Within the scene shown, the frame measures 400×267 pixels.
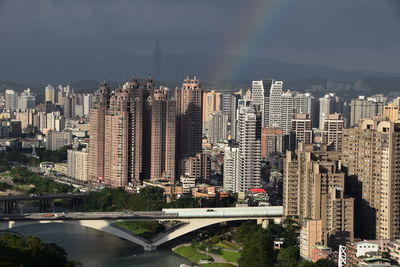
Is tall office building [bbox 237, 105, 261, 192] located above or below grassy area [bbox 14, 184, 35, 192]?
above

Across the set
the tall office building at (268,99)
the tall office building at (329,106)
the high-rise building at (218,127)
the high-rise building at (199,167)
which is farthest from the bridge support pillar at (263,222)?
A: the tall office building at (329,106)

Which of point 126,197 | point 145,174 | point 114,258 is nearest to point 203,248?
point 114,258

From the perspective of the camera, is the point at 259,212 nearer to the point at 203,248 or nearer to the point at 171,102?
the point at 203,248

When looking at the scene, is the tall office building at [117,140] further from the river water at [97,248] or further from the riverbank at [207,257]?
the riverbank at [207,257]

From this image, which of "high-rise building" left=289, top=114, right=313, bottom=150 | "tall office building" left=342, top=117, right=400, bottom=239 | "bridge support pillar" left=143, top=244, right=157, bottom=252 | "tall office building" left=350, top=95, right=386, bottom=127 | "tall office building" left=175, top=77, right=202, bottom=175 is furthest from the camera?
"tall office building" left=350, top=95, right=386, bottom=127

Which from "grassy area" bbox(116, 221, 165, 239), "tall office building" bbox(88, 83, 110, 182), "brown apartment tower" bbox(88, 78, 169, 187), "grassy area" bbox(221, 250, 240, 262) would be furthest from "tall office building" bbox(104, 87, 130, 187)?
"grassy area" bbox(221, 250, 240, 262)

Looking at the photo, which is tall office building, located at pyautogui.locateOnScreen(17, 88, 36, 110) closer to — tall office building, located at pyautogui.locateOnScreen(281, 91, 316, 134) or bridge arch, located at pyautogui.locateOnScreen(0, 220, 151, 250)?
tall office building, located at pyautogui.locateOnScreen(281, 91, 316, 134)

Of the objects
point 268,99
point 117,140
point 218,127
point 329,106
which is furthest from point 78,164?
point 329,106
